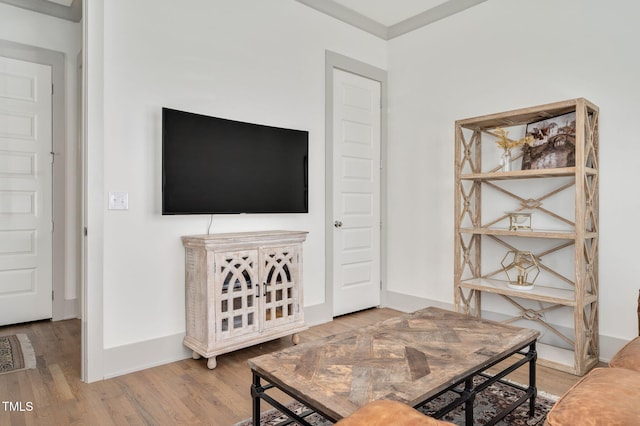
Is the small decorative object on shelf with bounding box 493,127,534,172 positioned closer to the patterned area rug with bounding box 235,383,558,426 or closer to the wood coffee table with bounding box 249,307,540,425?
the wood coffee table with bounding box 249,307,540,425

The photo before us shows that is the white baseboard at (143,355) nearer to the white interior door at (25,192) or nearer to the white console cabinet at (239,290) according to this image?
the white console cabinet at (239,290)

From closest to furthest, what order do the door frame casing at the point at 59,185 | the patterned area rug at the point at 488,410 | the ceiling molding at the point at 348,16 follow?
the patterned area rug at the point at 488,410
the ceiling molding at the point at 348,16
the door frame casing at the point at 59,185

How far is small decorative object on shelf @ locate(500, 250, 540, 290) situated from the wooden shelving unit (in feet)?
0.17

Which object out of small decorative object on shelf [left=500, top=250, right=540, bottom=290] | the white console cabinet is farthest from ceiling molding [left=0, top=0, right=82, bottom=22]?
small decorative object on shelf [left=500, top=250, right=540, bottom=290]

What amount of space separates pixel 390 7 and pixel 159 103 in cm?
238

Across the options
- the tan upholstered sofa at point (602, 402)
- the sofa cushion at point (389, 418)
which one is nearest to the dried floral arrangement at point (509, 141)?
the tan upholstered sofa at point (602, 402)

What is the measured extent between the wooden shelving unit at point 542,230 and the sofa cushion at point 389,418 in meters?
2.10

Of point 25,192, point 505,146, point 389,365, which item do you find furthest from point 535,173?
point 25,192

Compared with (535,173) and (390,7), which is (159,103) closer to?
(390,7)

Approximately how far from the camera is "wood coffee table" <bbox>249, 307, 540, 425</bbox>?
1.32m

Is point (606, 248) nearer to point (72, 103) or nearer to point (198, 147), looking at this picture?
point (198, 147)

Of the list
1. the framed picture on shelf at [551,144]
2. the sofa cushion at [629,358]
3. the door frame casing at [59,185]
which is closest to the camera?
the sofa cushion at [629,358]

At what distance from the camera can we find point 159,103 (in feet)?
8.93

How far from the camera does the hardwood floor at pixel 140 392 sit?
203 cm
